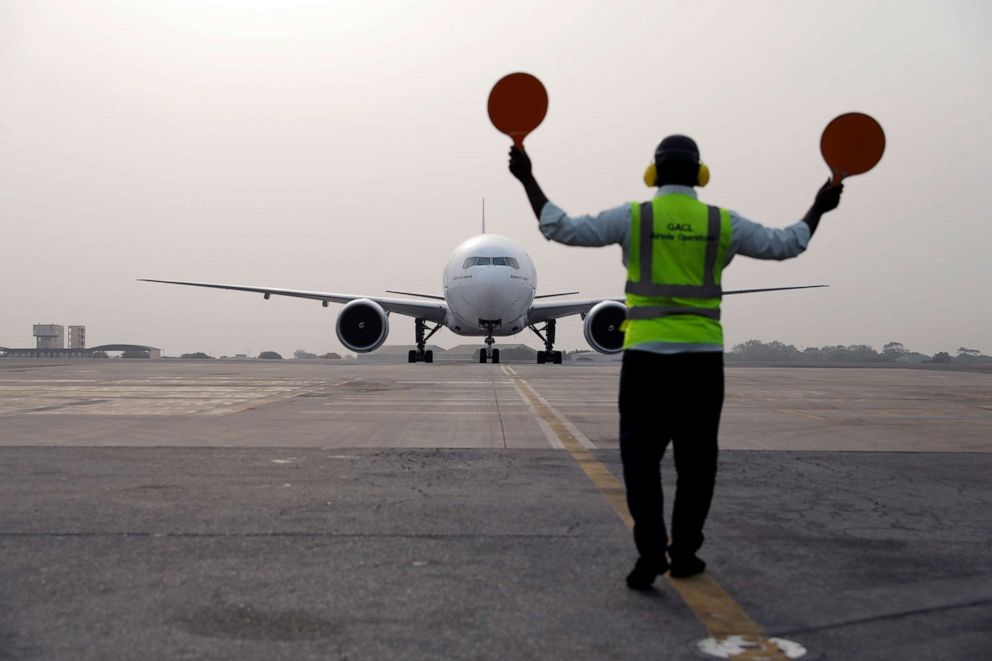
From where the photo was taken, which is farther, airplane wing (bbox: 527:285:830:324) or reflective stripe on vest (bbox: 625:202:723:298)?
airplane wing (bbox: 527:285:830:324)

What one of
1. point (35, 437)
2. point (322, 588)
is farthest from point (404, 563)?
point (35, 437)

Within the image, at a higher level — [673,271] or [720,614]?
[673,271]

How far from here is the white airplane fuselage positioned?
29.0 meters

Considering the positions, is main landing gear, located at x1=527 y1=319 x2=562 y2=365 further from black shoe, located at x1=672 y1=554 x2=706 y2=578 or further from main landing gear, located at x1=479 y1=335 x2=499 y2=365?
black shoe, located at x1=672 y1=554 x2=706 y2=578

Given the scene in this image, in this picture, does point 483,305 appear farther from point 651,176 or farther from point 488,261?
point 651,176

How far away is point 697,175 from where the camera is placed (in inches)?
156

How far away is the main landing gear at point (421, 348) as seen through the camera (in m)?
34.4

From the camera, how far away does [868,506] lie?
514 centimetres

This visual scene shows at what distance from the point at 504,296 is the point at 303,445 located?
71.3ft

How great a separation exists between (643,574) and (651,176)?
1.60m

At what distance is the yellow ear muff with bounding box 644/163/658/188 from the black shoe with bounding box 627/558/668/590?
1.53 m

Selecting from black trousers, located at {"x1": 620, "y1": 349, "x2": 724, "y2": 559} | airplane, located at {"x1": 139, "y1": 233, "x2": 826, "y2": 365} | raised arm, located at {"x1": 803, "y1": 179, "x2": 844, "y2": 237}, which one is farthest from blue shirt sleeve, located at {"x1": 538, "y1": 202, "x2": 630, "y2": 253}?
airplane, located at {"x1": 139, "y1": 233, "x2": 826, "y2": 365}

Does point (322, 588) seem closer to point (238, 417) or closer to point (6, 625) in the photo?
point (6, 625)

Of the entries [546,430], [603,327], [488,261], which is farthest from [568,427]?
[603,327]
